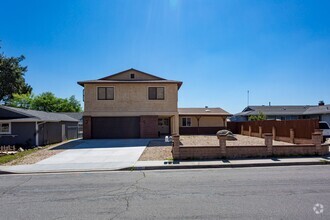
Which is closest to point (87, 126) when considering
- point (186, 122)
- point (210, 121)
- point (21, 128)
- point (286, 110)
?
point (21, 128)

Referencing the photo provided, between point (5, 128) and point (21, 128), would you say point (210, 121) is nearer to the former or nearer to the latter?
point (21, 128)

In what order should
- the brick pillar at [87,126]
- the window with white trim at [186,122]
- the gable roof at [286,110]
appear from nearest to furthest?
the brick pillar at [87,126]
the window with white trim at [186,122]
the gable roof at [286,110]

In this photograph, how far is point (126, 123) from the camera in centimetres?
2588

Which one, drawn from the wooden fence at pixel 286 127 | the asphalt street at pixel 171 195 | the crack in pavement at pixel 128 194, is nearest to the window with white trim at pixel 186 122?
the wooden fence at pixel 286 127

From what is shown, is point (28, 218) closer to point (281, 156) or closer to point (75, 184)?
point (75, 184)

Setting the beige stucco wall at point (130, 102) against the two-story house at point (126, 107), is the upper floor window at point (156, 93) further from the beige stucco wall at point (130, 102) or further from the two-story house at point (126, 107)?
the beige stucco wall at point (130, 102)

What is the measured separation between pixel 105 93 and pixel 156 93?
510cm

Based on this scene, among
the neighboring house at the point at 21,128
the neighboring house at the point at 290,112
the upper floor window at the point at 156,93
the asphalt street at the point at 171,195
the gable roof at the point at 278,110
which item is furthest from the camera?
the gable roof at the point at 278,110

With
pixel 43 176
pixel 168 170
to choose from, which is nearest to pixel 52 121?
pixel 43 176

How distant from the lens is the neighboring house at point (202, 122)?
3475 cm

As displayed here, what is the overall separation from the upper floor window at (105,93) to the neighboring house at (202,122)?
38.0ft

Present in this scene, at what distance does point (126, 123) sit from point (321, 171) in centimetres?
1868

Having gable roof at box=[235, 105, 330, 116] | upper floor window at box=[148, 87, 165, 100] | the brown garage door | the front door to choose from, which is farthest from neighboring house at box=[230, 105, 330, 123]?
the brown garage door

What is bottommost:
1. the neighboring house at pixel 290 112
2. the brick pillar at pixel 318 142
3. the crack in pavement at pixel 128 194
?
the crack in pavement at pixel 128 194
